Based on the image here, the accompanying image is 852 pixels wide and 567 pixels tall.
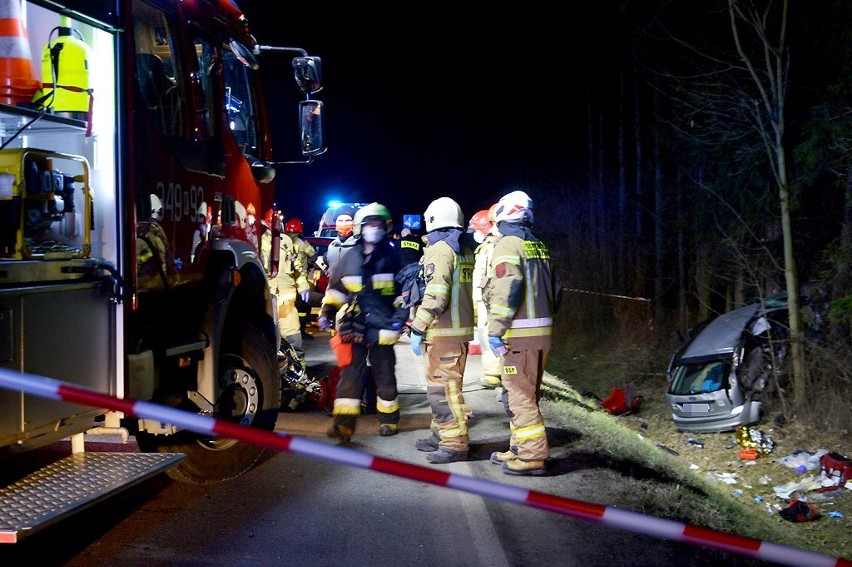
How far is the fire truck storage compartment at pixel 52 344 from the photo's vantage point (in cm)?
364

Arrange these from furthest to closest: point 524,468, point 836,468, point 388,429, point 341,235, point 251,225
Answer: point 341,235, point 836,468, point 388,429, point 251,225, point 524,468

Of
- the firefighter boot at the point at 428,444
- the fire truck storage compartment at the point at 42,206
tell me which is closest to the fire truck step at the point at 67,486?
the fire truck storage compartment at the point at 42,206

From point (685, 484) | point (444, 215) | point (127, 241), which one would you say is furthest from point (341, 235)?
point (127, 241)

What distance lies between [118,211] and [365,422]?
3.97 m

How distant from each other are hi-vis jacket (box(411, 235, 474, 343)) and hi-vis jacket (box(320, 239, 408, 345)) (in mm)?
302

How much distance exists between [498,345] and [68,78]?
330cm

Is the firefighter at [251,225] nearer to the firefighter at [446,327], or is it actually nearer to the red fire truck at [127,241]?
the red fire truck at [127,241]

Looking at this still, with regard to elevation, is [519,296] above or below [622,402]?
above

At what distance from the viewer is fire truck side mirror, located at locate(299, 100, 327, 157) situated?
257 inches

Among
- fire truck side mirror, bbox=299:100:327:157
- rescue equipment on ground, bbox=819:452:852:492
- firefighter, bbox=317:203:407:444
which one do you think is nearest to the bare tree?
rescue equipment on ground, bbox=819:452:852:492

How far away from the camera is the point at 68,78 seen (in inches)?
173

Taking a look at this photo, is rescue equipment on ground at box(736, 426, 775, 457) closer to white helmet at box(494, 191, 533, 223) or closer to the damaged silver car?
the damaged silver car

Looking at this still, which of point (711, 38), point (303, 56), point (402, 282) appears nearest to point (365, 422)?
point (402, 282)

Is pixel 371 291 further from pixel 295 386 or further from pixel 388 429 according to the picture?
pixel 295 386
